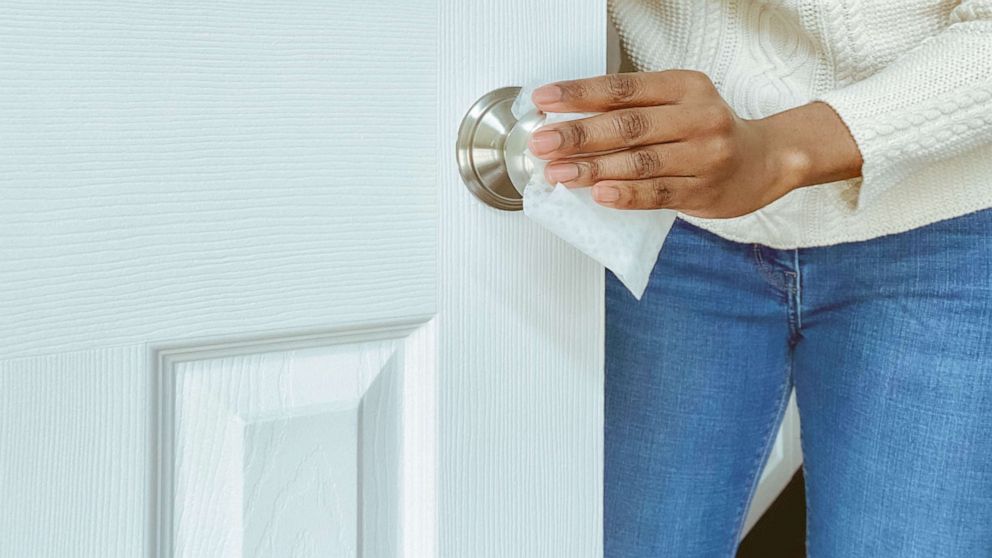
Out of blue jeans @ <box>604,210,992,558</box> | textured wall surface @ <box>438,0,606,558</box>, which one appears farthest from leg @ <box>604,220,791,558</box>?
textured wall surface @ <box>438,0,606,558</box>

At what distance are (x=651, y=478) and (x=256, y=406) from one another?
52 centimetres

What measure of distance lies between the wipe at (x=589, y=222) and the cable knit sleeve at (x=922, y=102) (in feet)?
0.72

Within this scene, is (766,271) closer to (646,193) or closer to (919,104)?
(919,104)

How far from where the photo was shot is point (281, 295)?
0.36 meters

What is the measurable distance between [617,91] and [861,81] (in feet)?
0.90

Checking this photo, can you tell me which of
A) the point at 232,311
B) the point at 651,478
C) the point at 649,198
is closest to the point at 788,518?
the point at 651,478

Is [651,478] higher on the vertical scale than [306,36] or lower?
lower

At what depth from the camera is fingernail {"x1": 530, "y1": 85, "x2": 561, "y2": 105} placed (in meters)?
0.39

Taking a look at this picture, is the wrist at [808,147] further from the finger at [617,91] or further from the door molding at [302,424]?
the door molding at [302,424]

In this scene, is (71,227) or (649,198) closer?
(71,227)

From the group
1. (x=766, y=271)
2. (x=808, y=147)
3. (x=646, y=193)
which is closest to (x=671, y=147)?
(x=646, y=193)

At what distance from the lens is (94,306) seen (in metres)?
0.32

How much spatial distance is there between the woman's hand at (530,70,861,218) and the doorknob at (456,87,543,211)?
0.05ft

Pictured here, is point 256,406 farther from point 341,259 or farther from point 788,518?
point 788,518
